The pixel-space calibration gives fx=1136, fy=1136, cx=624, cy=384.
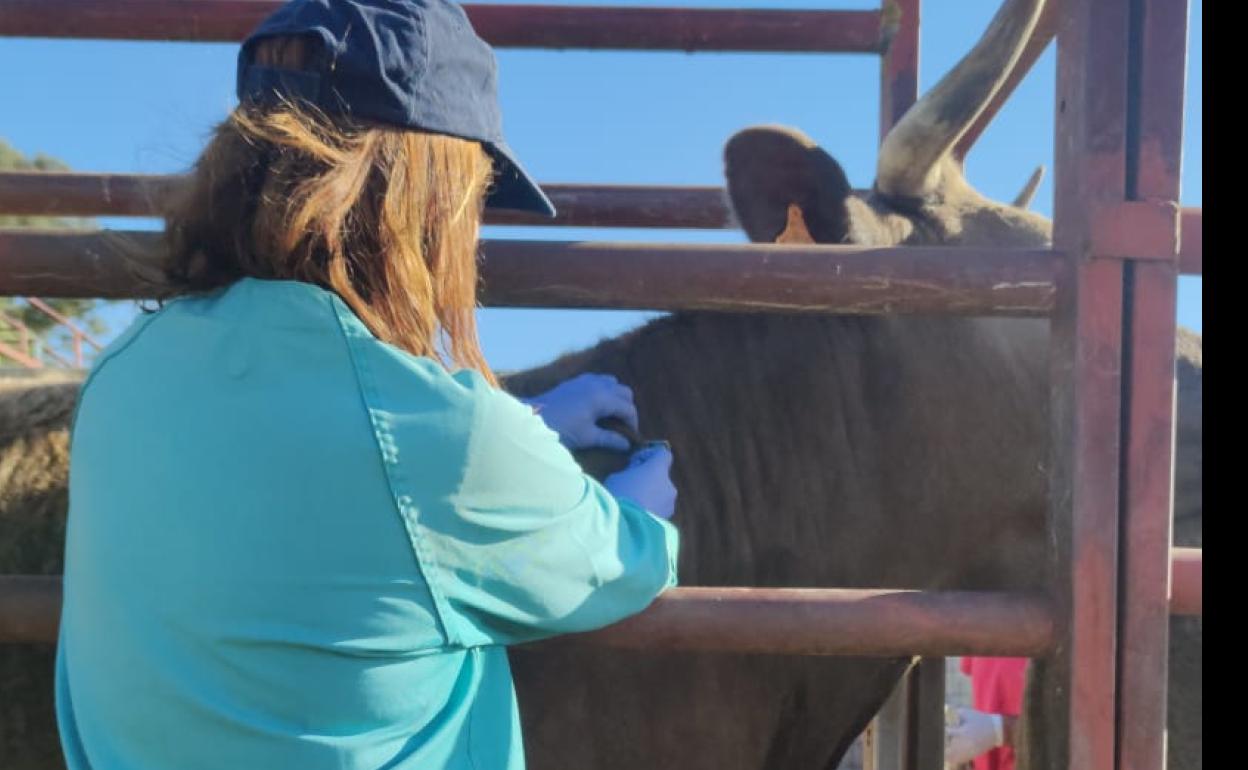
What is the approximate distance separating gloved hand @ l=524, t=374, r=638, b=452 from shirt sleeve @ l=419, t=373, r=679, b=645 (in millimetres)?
379

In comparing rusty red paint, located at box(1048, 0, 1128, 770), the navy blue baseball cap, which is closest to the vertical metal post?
rusty red paint, located at box(1048, 0, 1128, 770)

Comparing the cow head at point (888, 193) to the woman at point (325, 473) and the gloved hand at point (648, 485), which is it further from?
the woman at point (325, 473)

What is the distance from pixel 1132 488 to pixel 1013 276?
32 cm

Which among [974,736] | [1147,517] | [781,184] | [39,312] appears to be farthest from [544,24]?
[39,312]

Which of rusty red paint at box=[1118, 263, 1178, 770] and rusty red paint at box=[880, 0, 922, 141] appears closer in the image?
rusty red paint at box=[1118, 263, 1178, 770]

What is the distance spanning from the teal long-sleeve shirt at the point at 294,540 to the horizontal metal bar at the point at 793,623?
11.8 inches

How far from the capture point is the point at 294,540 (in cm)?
109

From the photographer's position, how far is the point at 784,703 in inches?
89.1

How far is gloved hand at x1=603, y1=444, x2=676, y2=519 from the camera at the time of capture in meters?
1.54

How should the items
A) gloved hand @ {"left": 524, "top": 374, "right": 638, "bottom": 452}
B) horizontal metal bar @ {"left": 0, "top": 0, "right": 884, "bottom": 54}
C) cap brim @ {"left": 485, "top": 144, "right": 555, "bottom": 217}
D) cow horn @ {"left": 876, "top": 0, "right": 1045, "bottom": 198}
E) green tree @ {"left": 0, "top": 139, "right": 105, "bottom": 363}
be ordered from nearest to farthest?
cap brim @ {"left": 485, "top": 144, "right": 555, "bottom": 217} < gloved hand @ {"left": 524, "top": 374, "right": 638, "bottom": 452} < cow horn @ {"left": 876, "top": 0, "right": 1045, "bottom": 198} < horizontal metal bar @ {"left": 0, "top": 0, "right": 884, "bottom": 54} < green tree @ {"left": 0, "top": 139, "right": 105, "bottom": 363}

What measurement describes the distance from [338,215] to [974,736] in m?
4.65

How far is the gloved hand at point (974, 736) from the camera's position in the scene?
16.6ft

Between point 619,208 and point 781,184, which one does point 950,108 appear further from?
point 619,208

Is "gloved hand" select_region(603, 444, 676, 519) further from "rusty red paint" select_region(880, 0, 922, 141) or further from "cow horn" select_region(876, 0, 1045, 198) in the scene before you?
"rusty red paint" select_region(880, 0, 922, 141)
